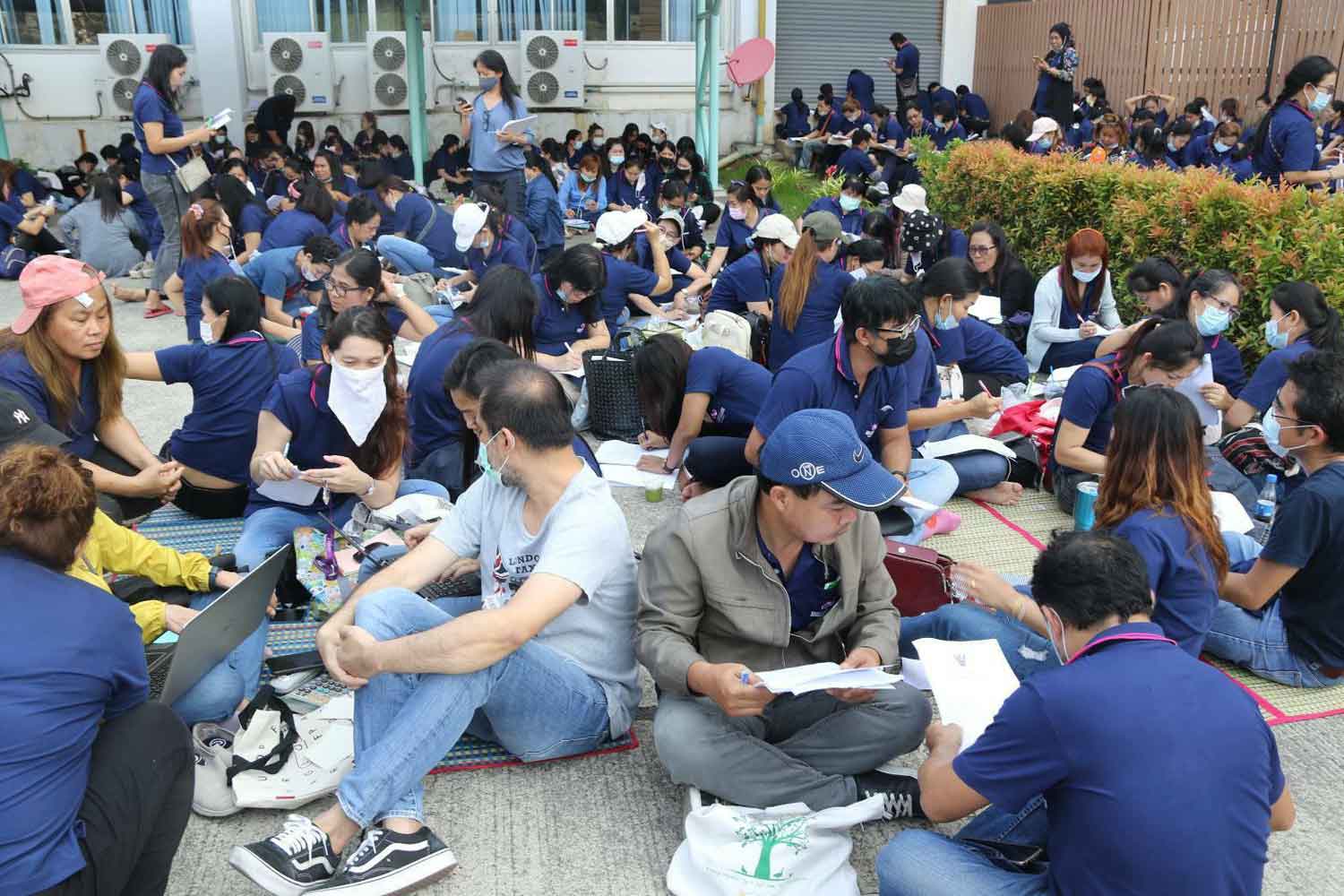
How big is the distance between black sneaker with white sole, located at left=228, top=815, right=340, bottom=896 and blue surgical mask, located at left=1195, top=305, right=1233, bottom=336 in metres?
5.01

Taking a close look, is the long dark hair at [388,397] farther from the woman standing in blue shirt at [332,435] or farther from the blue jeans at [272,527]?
the blue jeans at [272,527]

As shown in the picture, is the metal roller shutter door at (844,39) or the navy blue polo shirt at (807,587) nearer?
the navy blue polo shirt at (807,587)

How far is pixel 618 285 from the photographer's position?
294 inches

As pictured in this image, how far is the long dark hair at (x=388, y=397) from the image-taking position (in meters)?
4.05

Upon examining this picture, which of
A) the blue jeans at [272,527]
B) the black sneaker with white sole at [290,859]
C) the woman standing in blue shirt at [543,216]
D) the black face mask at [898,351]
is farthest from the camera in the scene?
the woman standing in blue shirt at [543,216]

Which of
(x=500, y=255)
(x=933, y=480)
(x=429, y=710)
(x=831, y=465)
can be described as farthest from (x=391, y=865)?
(x=500, y=255)

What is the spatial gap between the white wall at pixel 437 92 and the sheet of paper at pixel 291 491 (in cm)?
1367

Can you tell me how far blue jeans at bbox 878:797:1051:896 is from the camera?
2.36m

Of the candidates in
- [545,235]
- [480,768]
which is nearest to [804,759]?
[480,768]

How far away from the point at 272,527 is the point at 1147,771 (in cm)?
317

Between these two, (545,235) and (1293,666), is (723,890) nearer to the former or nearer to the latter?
(1293,666)

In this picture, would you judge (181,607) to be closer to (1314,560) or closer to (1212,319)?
(1314,560)

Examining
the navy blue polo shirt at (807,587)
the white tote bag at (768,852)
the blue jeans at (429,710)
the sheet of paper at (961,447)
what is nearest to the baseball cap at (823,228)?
the sheet of paper at (961,447)

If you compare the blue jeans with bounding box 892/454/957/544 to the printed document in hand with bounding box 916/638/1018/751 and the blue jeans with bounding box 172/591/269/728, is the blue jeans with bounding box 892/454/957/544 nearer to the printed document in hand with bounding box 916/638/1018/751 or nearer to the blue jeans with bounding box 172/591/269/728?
the printed document in hand with bounding box 916/638/1018/751
